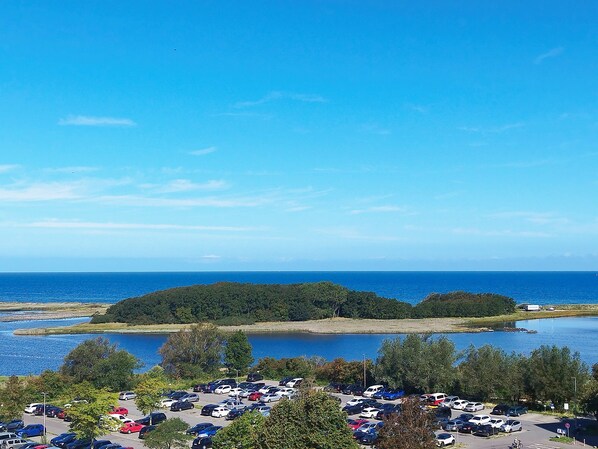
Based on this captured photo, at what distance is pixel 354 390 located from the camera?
41.9 m

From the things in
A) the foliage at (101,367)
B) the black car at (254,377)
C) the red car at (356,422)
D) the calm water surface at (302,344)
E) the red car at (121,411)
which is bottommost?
the calm water surface at (302,344)

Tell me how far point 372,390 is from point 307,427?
21.9 m

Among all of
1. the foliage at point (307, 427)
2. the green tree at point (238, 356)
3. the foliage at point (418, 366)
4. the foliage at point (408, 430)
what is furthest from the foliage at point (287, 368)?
the foliage at point (307, 427)

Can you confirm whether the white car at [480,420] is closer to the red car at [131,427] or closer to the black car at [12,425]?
the red car at [131,427]

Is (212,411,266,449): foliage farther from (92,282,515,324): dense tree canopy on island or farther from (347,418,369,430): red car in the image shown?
(92,282,515,324): dense tree canopy on island

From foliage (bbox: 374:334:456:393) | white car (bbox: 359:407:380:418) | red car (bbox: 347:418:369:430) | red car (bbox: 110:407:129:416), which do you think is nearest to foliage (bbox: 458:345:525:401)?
foliage (bbox: 374:334:456:393)

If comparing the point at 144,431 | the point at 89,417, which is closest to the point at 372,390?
the point at 144,431

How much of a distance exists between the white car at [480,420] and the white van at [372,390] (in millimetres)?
9400

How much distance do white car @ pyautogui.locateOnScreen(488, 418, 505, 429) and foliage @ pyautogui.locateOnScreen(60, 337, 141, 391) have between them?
1001 inches

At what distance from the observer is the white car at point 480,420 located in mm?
31453

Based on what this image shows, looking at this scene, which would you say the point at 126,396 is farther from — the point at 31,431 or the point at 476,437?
the point at 476,437

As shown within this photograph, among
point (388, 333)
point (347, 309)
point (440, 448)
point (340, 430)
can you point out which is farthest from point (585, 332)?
point (340, 430)

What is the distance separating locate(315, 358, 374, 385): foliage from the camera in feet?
146

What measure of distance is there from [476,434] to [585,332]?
216ft
